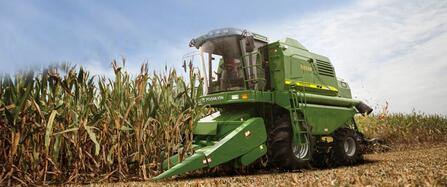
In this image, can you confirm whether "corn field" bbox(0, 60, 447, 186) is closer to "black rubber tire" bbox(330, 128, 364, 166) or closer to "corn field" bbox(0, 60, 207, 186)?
"corn field" bbox(0, 60, 207, 186)

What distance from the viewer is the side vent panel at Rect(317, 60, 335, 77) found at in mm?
9239

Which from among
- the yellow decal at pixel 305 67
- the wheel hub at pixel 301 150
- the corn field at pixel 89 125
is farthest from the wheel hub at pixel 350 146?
the corn field at pixel 89 125

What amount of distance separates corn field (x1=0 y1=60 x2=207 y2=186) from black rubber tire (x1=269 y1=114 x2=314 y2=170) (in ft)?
5.02

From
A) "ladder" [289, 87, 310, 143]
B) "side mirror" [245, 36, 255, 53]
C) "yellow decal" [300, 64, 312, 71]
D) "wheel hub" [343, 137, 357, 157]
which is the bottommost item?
"wheel hub" [343, 137, 357, 157]

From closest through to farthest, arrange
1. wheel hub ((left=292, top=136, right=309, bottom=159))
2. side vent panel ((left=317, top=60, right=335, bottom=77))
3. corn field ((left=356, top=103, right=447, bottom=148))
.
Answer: wheel hub ((left=292, top=136, right=309, bottom=159))
side vent panel ((left=317, top=60, right=335, bottom=77))
corn field ((left=356, top=103, right=447, bottom=148))

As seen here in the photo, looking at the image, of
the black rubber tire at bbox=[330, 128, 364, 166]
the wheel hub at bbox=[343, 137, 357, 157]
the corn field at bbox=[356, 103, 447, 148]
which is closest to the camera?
the black rubber tire at bbox=[330, 128, 364, 166]

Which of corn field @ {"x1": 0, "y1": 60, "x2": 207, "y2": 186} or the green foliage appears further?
the green foliage

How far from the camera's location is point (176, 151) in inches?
241

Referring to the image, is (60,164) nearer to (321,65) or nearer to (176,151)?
(176,151)

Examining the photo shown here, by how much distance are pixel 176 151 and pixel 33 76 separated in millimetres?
2190

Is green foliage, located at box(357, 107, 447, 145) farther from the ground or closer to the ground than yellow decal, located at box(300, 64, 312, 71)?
closer to the ground

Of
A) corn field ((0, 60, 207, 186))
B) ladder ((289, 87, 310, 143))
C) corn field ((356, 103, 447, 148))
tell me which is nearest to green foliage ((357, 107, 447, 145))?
corn field ((356, 103, 447, 148))

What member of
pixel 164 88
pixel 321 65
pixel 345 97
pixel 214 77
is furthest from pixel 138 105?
pixel 345 97

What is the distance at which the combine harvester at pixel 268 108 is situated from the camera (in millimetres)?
6855
